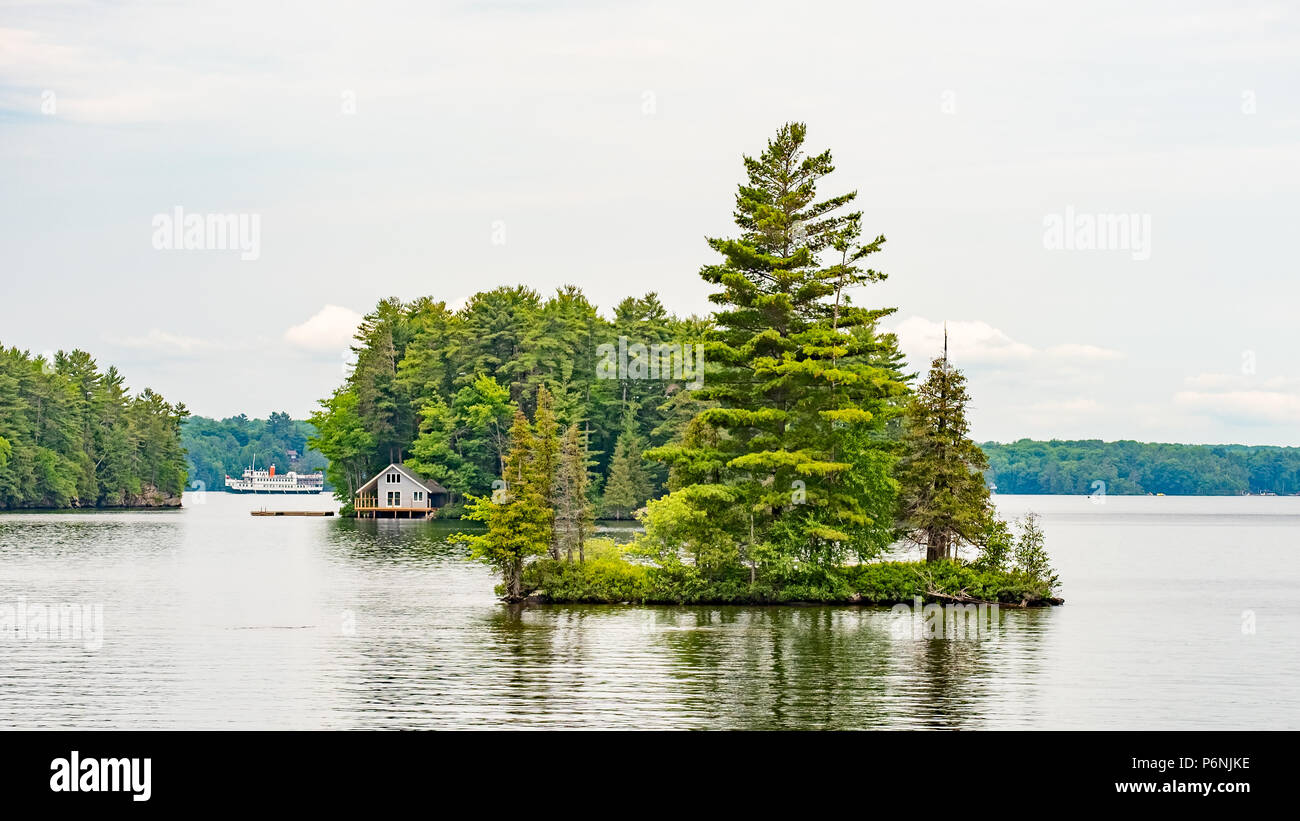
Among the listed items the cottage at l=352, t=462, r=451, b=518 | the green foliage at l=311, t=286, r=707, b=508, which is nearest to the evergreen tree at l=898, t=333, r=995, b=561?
the green foliage at l=311, t=286, r=707, b=508

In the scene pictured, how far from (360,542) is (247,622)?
151 ft

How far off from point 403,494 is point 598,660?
91973 mm

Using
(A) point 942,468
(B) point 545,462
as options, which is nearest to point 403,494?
(B) point 545,462

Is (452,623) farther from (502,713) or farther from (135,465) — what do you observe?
(135,465)

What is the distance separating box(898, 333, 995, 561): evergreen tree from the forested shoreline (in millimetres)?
123352

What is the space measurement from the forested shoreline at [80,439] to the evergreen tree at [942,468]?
405 feet

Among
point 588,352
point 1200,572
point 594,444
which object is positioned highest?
point 588,352

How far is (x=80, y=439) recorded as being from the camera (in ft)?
514

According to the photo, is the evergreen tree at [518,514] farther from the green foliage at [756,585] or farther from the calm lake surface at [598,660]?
the calm lake surface at [598,660]

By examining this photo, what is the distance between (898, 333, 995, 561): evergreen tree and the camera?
156 ft

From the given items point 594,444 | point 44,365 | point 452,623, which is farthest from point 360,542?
point 44,365

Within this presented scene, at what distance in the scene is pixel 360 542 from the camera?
89.5 metres

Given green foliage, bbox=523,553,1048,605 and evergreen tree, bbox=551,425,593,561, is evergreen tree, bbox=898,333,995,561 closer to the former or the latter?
green foliage, bbox=523,553,1048,605

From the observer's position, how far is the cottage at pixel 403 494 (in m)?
123
